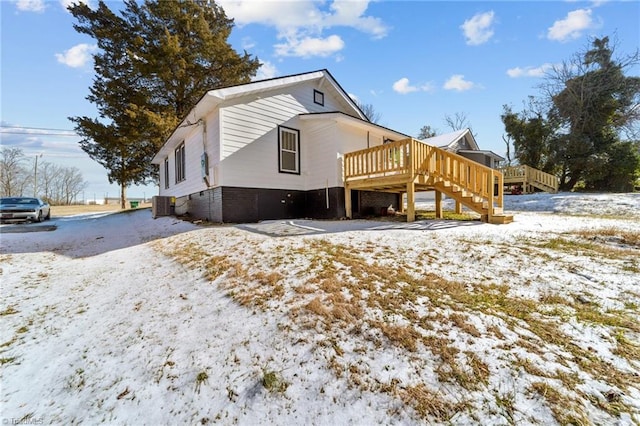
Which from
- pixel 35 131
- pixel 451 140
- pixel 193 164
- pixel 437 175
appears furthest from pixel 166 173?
pixel 35 131

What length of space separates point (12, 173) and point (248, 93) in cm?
4422

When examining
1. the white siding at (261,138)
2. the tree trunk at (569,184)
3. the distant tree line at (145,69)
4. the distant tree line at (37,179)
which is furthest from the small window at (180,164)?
the distant tree line at (37,179)

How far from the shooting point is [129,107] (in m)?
16.8

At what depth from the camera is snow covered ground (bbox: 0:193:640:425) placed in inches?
73.4

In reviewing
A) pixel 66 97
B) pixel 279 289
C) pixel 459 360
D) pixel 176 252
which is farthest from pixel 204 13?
pixel 459 360

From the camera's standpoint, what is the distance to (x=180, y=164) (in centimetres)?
1359

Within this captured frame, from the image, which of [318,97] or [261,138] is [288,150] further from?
[318,97]

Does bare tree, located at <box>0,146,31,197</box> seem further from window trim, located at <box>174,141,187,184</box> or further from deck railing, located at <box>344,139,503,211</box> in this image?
deck railing, located at <box>344,139,503,211</box>

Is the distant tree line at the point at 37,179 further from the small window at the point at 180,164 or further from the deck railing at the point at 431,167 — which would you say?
the deck railing at the point at 431,167

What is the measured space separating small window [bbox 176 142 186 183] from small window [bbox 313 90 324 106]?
675 cm

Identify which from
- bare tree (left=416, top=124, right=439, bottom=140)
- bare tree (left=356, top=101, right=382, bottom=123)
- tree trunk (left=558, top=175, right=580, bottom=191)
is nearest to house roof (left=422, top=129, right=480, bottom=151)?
tree trunk (left=558, top=175, right=580, bottom=191)

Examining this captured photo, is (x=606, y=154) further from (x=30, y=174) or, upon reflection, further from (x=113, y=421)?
(x=30, y=174)

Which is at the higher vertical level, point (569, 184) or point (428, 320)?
point (569, 184)

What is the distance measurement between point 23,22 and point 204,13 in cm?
1286
